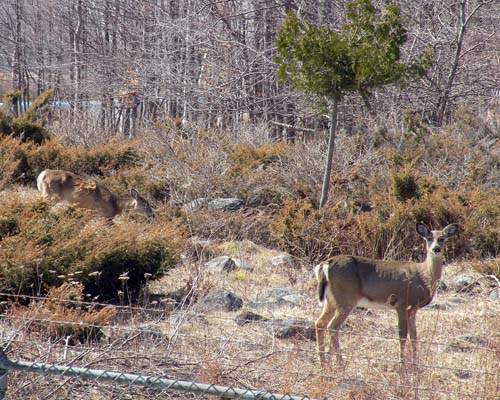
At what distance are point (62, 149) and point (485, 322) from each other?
10.0 metres

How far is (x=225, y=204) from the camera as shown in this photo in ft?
39.1

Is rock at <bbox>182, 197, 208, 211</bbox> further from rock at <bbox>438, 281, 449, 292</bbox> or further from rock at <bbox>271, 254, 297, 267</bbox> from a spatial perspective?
rock at <bbox>438, 281, 449, 292</bbox>

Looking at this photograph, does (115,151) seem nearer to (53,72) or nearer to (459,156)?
(459,156)

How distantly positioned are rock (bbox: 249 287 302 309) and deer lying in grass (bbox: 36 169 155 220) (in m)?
3.61

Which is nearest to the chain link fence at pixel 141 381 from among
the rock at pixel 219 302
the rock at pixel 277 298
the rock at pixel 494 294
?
the rock at pixel 219 302

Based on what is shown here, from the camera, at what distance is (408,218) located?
10.1 metres

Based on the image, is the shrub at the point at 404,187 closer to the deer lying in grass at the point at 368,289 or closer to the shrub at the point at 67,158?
the deer lying in grass at the point at 368,289

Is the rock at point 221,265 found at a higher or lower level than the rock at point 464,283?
lower

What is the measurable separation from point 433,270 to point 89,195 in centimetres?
625

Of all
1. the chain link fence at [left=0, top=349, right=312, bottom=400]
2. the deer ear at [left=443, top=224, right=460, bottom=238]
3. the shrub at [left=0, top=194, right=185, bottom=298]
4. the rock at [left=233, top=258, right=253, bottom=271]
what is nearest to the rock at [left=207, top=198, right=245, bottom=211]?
the rock at [left=233, top=258, right=253, bottom=271]

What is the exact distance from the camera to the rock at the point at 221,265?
901 cm

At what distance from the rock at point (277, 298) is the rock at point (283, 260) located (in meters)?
1.20

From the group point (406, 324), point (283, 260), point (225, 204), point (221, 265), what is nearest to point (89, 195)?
point (225, 204)

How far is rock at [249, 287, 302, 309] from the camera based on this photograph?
25.3ft
